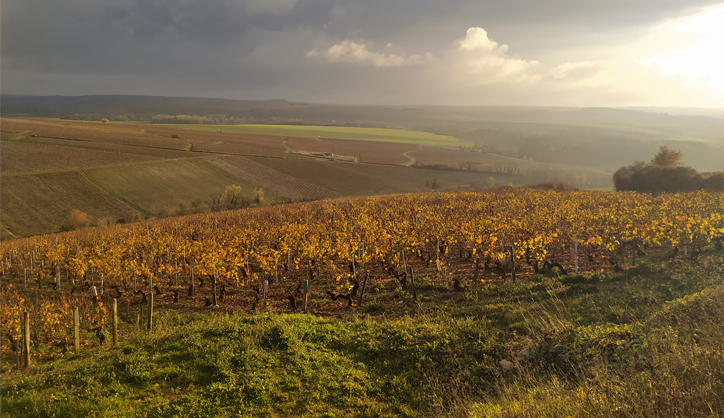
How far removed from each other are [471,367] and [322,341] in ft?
14.1

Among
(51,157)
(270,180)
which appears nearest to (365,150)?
(270,180)

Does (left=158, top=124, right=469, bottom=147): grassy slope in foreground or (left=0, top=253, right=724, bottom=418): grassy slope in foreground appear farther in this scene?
(left=158, top=124, right=469, bottom=147): grassy slope in foreground

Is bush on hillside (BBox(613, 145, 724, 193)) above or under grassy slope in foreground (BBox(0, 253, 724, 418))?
above

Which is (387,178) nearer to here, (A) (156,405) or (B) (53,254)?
(B) (53,254)

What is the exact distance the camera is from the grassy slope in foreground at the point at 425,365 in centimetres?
586

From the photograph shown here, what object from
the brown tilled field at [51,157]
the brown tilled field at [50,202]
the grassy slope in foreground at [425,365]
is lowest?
the brown tilled field at [50,202]

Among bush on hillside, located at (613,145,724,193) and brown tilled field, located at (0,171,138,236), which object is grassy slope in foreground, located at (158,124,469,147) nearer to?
brown tilled field, located at (0,171,138,236)

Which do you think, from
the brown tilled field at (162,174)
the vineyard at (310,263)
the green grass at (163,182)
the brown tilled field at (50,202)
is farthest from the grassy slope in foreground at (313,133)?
the vineyard at (310,263)

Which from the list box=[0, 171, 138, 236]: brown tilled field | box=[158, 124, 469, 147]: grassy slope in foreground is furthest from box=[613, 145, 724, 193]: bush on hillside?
box=[158, 124, 469, 147]: grassy slope in foreground

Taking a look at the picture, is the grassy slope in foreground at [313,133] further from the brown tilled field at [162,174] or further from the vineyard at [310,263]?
the vineyard at [310,263]

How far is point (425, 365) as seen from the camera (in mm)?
9039

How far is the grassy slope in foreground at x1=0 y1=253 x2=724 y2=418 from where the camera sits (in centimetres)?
586

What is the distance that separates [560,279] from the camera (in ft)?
47.7

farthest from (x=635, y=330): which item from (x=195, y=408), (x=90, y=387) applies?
(x=90, y=387)
